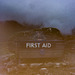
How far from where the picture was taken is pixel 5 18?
3521 mm

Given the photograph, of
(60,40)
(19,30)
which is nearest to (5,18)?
(19,30)

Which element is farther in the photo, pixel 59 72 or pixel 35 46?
pixel 59 72

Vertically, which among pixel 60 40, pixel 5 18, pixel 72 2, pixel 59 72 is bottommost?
pixel 59 72

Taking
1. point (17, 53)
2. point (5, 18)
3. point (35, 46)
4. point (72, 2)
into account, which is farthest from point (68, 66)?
point (5, 18)

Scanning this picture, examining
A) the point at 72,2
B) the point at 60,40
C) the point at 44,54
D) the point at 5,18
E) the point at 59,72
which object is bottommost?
the point at 59,72

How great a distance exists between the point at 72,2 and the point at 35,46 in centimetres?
110

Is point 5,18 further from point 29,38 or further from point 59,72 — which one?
point 59,72

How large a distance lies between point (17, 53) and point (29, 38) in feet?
1.23

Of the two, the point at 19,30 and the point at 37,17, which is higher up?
the point at 37,17

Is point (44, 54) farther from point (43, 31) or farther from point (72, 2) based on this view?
point (72, 2)

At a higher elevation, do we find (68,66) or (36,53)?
(36,53)

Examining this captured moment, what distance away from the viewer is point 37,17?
3.45m

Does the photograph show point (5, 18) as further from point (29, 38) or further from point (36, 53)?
point (36, 53)

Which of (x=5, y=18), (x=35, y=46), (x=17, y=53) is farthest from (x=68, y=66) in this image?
(x=5, y=18)
